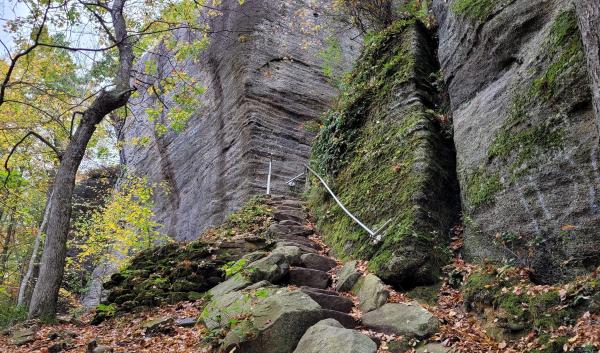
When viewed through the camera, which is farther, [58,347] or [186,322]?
[186,322]

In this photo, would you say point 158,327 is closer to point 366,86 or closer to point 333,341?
point 333,341

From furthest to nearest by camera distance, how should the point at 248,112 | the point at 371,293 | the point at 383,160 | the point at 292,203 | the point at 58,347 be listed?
the point at 248,112 → the point at 292,203 → the point at 383,160 → the point at 58,347 → the point at 371,293

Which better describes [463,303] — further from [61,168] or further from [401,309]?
[61,168]

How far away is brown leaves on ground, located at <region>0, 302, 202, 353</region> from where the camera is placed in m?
5.75

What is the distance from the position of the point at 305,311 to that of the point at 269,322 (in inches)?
16.6

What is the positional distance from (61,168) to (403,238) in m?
6.69

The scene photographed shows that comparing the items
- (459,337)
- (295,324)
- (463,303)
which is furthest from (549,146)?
(295,324)

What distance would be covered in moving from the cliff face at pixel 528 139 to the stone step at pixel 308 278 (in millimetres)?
2207

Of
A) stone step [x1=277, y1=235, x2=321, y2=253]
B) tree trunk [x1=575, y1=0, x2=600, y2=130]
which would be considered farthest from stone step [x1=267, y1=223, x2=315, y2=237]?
tree trunk [x1=575, y1=0, x2=600, y2=130]

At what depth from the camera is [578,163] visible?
190 inches

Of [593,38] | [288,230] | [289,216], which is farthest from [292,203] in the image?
[593,38]

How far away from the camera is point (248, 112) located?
1517 cm

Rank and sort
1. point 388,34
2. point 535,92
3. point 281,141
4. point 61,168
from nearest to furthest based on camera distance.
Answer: point 535,92 → point 61,168 → point 388,34 → point 281,141

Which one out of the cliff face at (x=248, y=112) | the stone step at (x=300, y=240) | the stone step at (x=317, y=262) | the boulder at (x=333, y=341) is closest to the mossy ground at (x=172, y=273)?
the stone step at (x=300, y=240)
